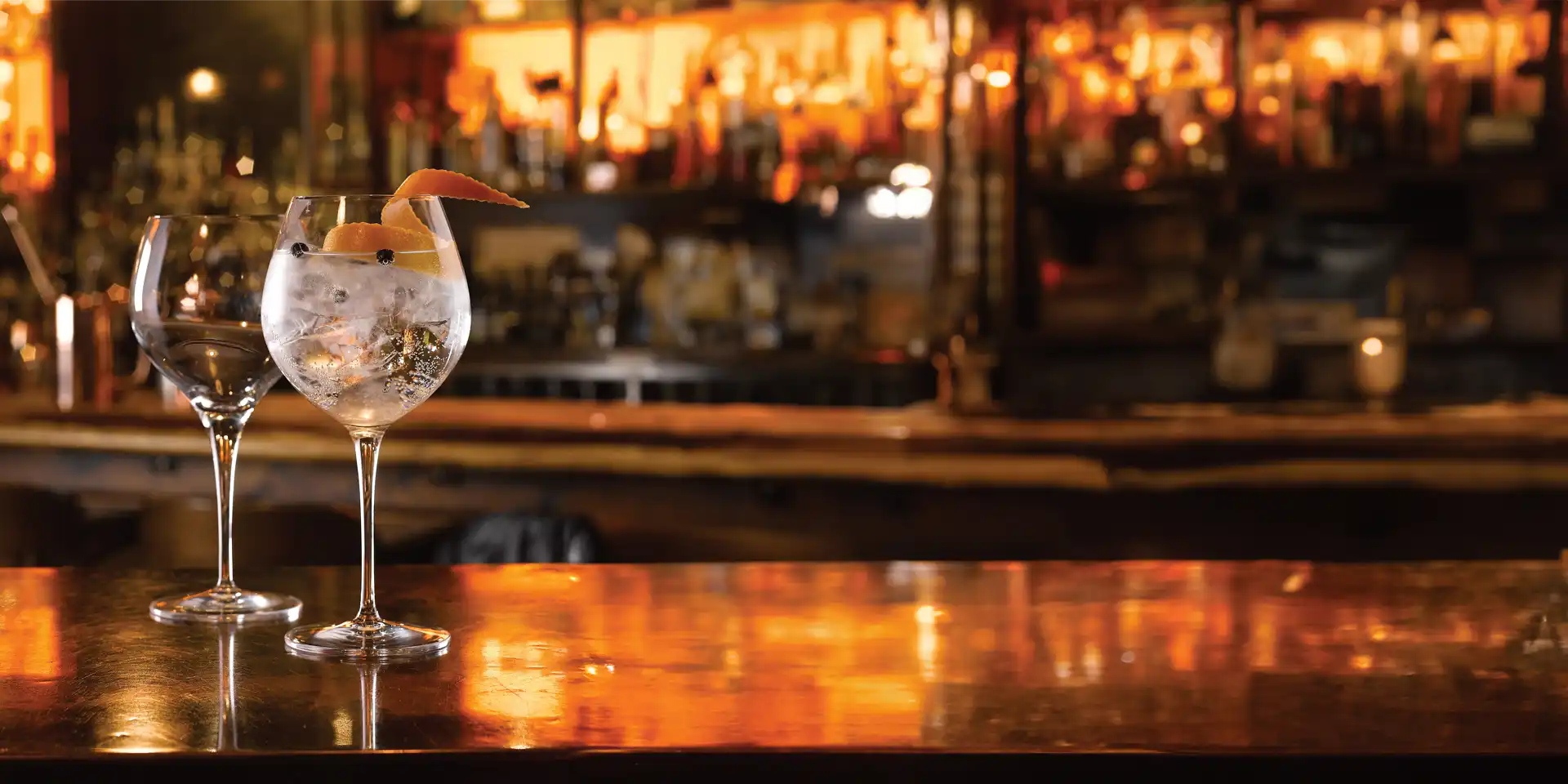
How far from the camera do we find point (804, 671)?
79 centimetres

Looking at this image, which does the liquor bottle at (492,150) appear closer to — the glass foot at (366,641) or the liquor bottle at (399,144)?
the liquor bottle at (399,144)

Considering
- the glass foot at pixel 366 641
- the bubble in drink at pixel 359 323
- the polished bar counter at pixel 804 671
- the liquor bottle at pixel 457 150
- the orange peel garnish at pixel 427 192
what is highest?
the liquor bottle at pixel 457 150

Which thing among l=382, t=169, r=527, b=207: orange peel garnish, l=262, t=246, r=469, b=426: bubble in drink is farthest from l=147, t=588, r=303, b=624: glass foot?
l=382, t=169, r=527, b=207: orange peel garnish

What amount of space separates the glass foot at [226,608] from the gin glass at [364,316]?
8 cm

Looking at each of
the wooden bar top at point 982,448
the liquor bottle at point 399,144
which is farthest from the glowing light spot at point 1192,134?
the liquor bottle at point 399,144

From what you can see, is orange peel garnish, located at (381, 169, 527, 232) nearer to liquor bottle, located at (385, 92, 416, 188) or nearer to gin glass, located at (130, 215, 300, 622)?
gin glass, located at (130, 215, 300, 622)

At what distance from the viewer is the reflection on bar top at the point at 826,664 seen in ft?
2.22

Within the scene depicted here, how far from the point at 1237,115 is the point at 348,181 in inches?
89.4

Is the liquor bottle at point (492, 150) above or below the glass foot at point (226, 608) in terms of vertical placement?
above

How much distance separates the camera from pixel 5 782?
0.63 meters

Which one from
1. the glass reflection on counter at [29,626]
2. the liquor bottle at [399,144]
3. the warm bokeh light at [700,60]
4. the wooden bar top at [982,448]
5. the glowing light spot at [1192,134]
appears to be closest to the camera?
the glass reflection on counter at [29,626]

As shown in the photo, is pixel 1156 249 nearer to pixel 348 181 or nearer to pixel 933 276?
pixel 933 276

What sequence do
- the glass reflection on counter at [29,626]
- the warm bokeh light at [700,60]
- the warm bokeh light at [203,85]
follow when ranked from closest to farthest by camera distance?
the glass reflection on counter at [29,626] → the warm bokeh light at [700,60] → the warm bokeh light at [203,85]

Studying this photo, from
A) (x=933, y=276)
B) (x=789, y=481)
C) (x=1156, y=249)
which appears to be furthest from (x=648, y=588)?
(x=1156, y=249)
